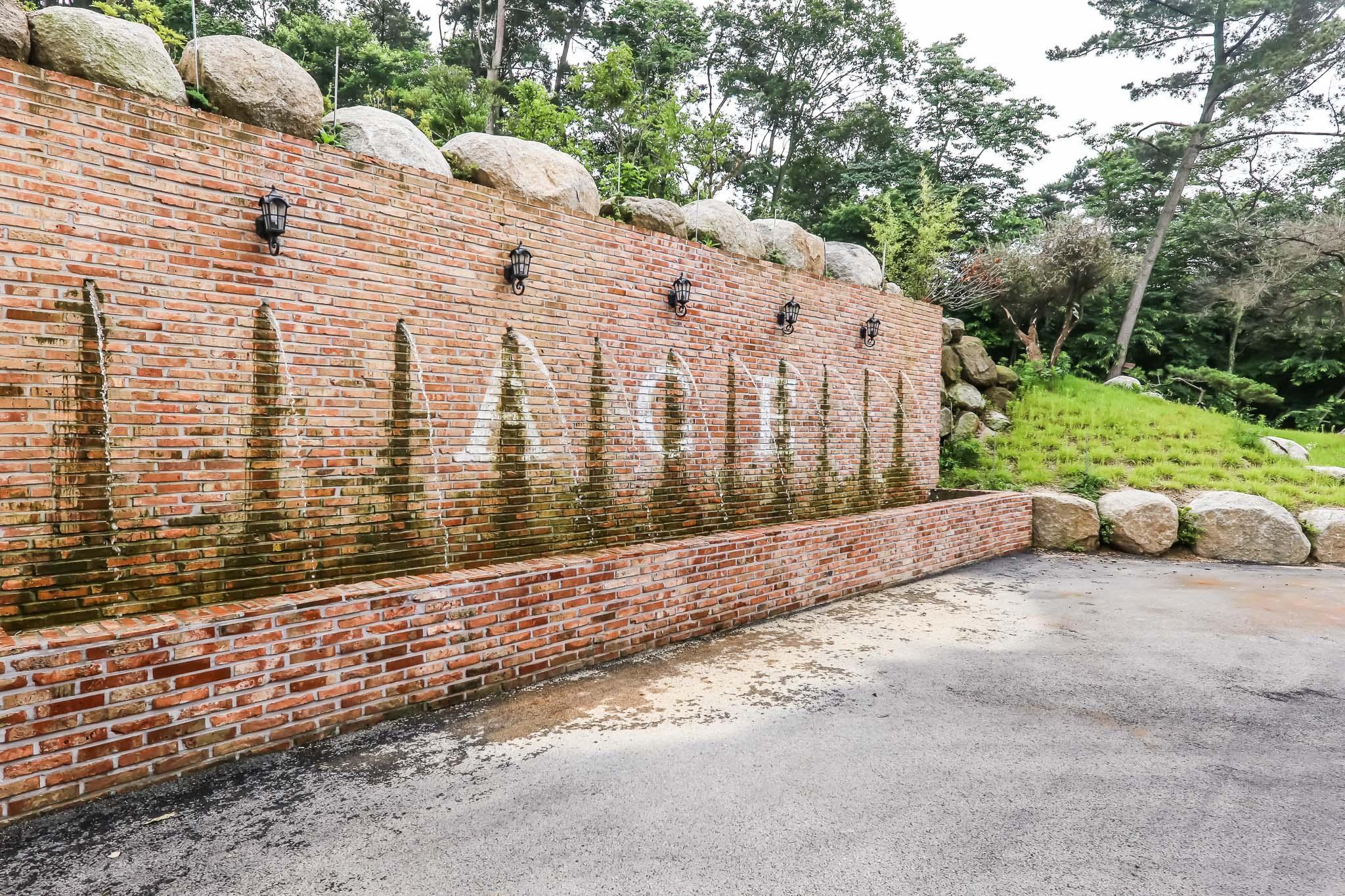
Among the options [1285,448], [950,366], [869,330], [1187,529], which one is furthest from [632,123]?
[1285,448]

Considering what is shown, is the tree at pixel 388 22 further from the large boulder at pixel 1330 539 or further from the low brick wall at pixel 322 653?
the large boulder at pixel 1330 539

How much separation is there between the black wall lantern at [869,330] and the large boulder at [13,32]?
659 centimetres

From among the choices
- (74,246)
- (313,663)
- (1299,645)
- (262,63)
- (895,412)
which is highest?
(262,63)

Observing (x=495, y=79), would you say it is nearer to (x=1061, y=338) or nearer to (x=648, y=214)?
(x=648, y=214)

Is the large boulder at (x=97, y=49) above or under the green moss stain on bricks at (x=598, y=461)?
above

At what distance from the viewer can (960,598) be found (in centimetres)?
564

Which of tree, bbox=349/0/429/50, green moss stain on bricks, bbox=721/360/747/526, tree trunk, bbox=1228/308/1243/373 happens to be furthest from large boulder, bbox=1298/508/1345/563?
tree, bbox=349/0/429/50

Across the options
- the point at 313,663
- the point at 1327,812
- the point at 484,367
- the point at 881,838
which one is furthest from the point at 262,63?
the point at 1327,812

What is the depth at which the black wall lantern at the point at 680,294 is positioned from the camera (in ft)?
17.0

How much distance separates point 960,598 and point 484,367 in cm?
451

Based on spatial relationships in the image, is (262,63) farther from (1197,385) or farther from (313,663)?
(1197,385)

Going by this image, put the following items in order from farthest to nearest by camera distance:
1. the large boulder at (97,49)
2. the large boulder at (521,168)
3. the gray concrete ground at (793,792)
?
the large boulder at (521,168)
the large boulder at (97,49)
the gray concrete ground at (793,792)

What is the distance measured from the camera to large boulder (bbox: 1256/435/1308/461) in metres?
9.97

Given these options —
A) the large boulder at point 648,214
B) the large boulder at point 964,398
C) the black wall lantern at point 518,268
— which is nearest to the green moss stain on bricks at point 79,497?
the black wall lantern at point 518,268
